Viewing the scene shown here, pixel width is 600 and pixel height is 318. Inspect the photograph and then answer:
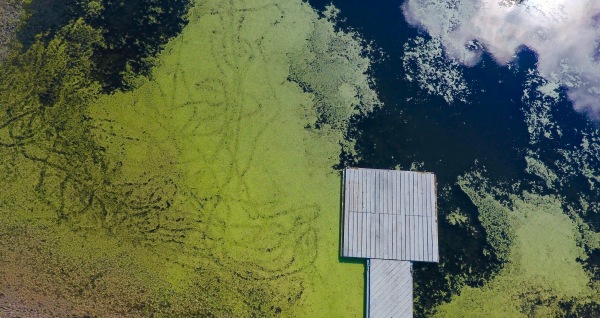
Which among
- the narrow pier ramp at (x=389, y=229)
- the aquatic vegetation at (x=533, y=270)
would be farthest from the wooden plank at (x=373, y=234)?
the aquatic vegetation at (x=533, y=270)

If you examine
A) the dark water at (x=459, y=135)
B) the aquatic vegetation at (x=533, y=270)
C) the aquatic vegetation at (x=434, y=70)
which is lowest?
the aquatic vegetation at (x=533, y=270)

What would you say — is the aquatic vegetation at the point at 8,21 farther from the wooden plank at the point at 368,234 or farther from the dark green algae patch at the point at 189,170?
the wooden plank at the point at 368,234

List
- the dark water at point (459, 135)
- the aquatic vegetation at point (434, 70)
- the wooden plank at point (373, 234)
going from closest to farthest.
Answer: the wooden plank at point (373, 234)
the dark water at point (459, 135)
the aquatic vegetation at point (434, 70)

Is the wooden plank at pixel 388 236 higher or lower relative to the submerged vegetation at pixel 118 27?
lower

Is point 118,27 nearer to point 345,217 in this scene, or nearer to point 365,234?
point 345,217

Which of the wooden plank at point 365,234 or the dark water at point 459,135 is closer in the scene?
the wooden plank at point 365,234

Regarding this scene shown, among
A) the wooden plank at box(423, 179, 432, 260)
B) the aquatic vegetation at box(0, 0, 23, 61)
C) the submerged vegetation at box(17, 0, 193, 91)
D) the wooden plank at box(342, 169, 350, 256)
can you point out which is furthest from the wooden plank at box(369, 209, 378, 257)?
the aquatic vegetation at box(0, 0, 23, 61)

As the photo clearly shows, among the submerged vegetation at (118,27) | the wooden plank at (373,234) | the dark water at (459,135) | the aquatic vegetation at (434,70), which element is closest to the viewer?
the wooden plank at (373,234)
